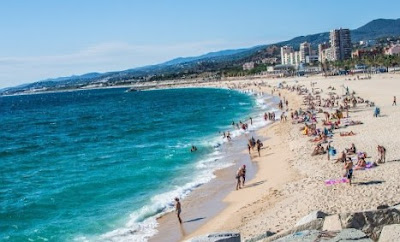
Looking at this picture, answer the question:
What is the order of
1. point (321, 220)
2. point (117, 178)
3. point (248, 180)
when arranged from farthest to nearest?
point (117, 178)
point (248, 180)
point (321, 220)

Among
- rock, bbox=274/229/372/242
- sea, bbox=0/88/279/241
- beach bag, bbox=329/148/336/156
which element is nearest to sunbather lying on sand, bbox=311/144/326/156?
beach bag, bbox=329/148/336/156

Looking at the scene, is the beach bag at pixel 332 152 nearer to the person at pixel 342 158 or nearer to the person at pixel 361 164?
the person at pixel 342 158

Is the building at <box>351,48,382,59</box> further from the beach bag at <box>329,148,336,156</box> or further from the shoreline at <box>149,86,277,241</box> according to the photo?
the shoreline at <box>149,86,277,241</box>

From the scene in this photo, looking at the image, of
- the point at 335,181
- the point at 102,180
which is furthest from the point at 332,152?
the point at 102,180

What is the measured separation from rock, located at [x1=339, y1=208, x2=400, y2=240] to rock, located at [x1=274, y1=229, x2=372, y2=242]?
68 cm

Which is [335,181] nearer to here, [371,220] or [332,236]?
[371,220]

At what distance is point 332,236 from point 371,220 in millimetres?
1267

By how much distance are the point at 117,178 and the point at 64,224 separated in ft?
23.7

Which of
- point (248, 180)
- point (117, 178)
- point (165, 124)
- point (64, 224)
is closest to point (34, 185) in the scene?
point (117, 178)

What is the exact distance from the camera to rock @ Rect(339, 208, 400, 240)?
8391 mm

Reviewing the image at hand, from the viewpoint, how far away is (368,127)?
104 feet

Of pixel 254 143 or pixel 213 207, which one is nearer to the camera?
pixel 213 207

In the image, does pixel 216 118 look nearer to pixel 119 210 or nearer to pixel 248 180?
pixel 248 180

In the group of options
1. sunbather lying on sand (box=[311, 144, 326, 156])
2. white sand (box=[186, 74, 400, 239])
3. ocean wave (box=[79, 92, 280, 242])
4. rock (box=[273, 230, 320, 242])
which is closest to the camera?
rock (box=[273, 230, 320, 242])
